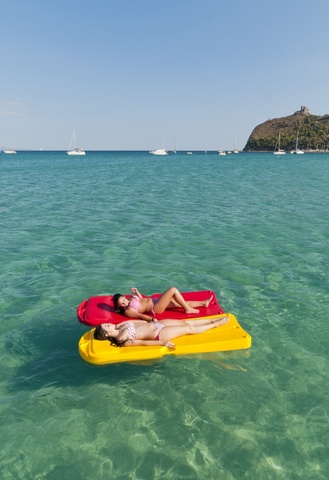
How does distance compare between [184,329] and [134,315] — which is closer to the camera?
[184,329]

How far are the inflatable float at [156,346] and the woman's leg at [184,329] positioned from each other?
3.0 inches

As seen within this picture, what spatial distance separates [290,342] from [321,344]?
58cm

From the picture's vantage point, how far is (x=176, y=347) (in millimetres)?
6082

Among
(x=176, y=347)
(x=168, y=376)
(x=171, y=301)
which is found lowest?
(x=168, y=376)

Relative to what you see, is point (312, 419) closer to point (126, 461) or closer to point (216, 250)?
point (126, 461)

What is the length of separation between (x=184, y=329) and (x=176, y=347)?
51 cm

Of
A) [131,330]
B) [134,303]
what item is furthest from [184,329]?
[134,303]

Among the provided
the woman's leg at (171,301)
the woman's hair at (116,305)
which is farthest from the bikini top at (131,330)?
the woman's leg at (171,301)

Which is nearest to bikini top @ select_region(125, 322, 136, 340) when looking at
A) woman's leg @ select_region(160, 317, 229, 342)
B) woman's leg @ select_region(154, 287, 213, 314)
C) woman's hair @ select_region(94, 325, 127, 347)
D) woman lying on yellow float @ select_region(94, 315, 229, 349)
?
woman lying on yellow float @ select_region(94, 315, 229, 349)

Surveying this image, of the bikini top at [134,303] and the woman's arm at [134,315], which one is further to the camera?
the bikini top at [134,303]

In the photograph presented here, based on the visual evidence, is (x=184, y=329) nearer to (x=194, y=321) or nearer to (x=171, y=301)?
(x=194, y=321)

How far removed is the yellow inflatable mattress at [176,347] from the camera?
5.81 m

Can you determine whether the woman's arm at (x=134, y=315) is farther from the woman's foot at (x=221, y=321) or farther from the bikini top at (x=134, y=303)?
the woman's foot at (x=221, y=321)

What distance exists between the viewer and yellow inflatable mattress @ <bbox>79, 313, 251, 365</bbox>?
5809mm
